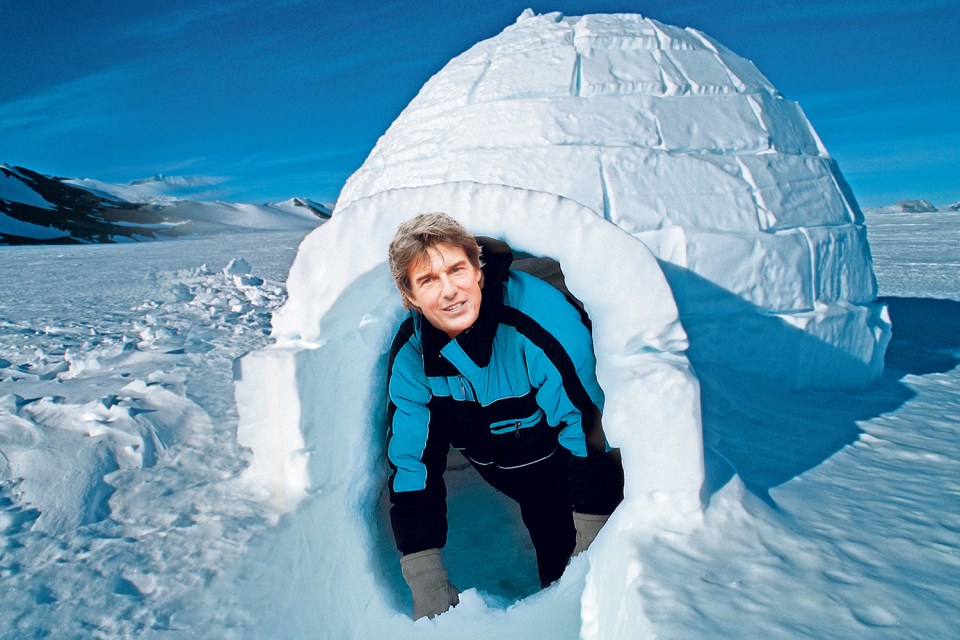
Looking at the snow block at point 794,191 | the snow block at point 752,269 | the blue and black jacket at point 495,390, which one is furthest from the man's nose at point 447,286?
the snow block at point 794,191

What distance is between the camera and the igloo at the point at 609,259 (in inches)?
60.6

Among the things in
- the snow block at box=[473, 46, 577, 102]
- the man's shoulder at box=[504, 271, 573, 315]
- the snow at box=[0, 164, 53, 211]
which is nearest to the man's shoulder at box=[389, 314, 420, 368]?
the man's shoulder at box=[504, 271, 573, 315]

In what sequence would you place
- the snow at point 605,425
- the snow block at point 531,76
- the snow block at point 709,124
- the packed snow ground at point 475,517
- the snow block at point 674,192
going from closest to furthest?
the packed snow ground at point 475,517
the snow at point 605,425
the snow block at point 674,192
the snow block at point 709,124
the snow block at point 531,76

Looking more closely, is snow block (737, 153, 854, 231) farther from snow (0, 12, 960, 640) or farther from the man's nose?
the man's nose

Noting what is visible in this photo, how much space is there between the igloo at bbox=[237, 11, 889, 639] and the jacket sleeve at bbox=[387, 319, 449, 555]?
20cm

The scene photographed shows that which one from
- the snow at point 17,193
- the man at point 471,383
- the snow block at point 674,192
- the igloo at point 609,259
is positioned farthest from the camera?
the snow at point 17,193

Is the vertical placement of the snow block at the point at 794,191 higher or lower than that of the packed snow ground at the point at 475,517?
higher

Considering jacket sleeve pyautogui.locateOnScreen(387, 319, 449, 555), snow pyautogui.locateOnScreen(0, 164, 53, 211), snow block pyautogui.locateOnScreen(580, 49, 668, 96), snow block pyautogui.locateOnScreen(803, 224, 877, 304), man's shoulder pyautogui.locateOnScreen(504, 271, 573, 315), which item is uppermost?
snow pyautogui.locateOnScreen(0, 164, 53, 211)

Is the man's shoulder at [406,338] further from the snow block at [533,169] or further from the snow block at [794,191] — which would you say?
the snow block at [794,191]

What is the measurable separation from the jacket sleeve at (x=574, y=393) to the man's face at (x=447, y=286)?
0.63ft

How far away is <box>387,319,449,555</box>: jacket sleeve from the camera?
1775 millimetres

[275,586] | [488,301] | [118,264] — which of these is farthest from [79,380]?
[118,264]

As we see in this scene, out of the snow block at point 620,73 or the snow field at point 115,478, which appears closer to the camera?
the snow field at point 115,478

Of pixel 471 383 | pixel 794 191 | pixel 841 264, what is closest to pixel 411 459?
Result: pixel 471 383
